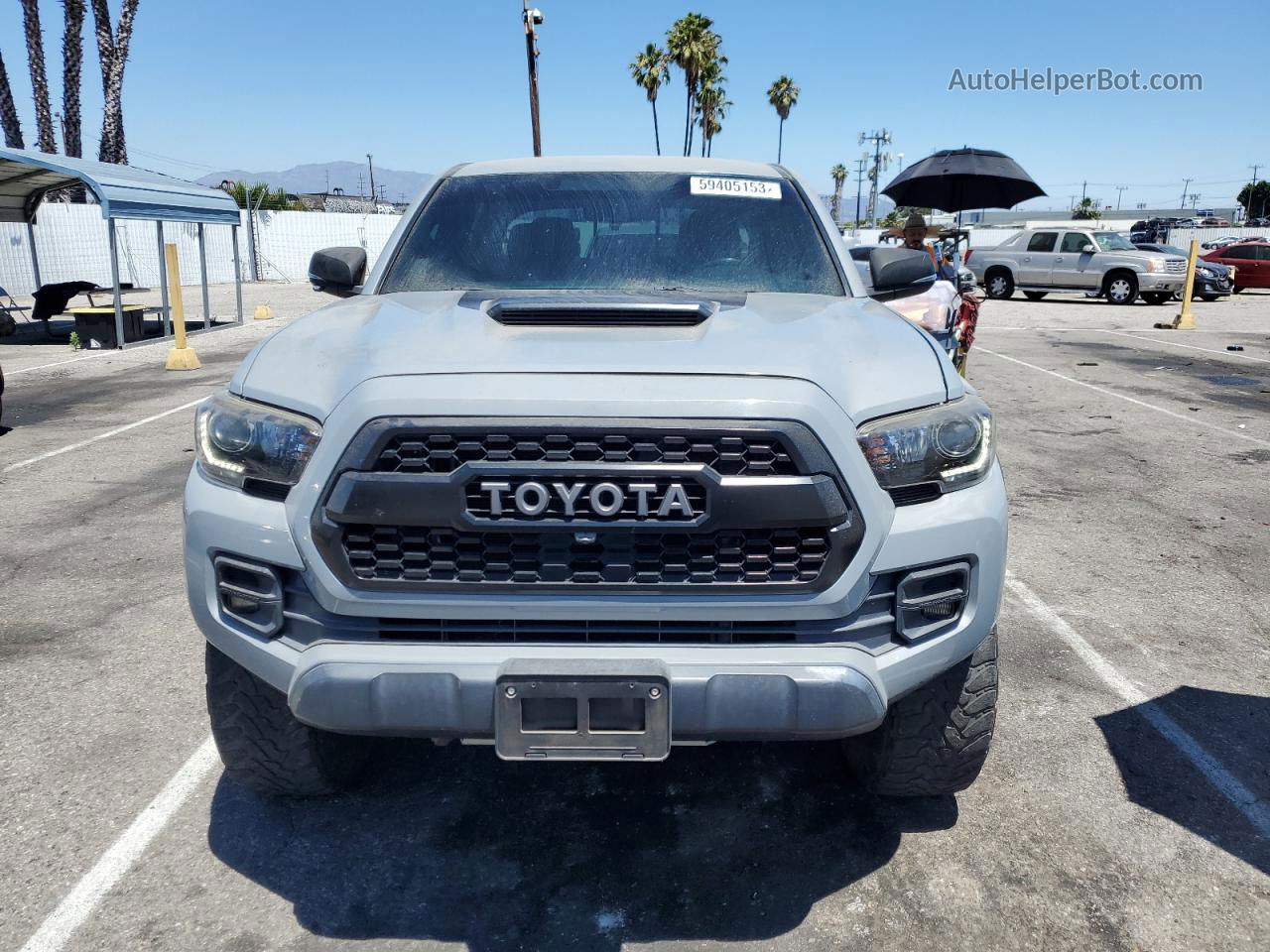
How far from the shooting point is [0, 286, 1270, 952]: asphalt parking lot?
2410mm

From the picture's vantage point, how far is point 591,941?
234 cm

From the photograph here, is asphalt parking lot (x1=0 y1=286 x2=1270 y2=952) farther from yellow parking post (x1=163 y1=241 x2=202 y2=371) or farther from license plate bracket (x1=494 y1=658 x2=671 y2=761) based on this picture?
yellow parking post (x1=163 y1=241 x2=202 y2=371)

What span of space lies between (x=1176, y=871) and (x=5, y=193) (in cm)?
2193

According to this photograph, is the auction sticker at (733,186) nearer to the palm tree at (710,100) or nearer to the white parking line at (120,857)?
the white parking line at (120,857)

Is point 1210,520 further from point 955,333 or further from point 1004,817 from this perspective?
point 1004,817

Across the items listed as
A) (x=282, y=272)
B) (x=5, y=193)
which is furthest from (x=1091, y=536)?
(x=282, y=272)

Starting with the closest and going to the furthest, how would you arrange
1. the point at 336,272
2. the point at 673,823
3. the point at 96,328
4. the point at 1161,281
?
the point at 673,823 → the point at 336,272 → the point at 96,328 → the point at 1161,281

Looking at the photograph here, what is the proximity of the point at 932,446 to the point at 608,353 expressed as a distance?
30.5 inches

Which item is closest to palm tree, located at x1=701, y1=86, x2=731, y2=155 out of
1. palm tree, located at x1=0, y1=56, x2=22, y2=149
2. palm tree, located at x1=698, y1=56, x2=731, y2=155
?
palm tree, located at x1=698, y1=56, x2=731, y2=155

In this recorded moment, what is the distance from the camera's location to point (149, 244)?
1284 inches

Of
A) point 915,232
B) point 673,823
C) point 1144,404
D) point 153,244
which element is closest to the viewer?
point 673,823

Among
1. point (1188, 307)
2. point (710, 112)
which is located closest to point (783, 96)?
point (710, 112)

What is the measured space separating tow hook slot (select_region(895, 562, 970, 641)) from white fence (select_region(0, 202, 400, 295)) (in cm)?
2697

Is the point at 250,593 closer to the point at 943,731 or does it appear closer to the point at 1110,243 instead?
the point at 943,731
